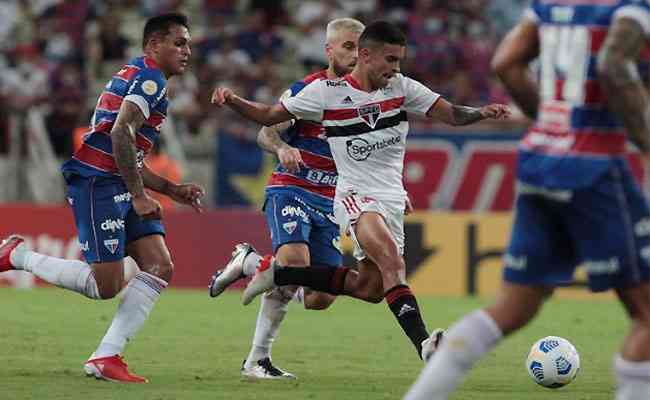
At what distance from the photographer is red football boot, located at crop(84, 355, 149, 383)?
8.55 meters

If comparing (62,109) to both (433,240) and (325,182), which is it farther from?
(325,182)

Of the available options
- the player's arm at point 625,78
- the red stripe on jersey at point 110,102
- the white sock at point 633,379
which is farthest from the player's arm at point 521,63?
the red stripe on jersey at point 110,102

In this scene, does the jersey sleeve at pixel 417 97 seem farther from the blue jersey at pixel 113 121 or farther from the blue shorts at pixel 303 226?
the blue jersey at pixel 113 121

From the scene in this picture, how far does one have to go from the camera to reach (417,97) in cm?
889

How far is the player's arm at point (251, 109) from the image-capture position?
8.41 metres

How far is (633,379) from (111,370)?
3.83m

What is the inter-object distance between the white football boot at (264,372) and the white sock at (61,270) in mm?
1089

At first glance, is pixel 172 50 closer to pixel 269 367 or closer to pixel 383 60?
pixel 383 60

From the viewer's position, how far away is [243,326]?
12.9 m

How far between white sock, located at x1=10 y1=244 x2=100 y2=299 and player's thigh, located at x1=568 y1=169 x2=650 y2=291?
161 inches

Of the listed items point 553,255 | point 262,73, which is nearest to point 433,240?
point 262,73

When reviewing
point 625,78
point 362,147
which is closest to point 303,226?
point 362,147

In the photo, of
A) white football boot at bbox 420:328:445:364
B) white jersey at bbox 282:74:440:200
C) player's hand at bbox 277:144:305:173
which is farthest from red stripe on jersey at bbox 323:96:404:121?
white football boot at bbox 420:328:445:364

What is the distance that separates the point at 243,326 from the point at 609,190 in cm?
745
